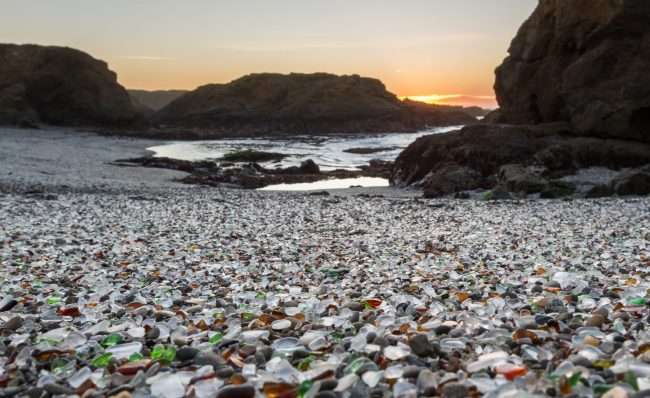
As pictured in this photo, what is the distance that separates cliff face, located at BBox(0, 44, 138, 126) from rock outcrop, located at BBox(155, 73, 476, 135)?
8.68 m

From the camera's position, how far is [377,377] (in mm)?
2797

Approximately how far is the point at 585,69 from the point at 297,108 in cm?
6611

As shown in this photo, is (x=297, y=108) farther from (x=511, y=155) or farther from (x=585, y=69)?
(x=511, y=155)

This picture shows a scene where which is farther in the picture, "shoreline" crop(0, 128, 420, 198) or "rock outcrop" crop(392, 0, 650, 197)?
"rock outcrop" crop(392, 0, 650, 197)

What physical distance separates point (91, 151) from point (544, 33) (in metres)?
28.1

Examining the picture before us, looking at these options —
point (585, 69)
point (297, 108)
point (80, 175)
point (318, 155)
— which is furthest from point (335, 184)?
point (297, 108)

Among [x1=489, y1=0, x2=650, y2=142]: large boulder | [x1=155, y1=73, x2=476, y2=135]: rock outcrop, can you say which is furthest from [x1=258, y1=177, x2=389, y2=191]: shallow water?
[x1=155, y1=73, x2=476, y2=135]: rock outcrop

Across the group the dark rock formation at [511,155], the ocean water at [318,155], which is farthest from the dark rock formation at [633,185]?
the ocean water at [318,155]

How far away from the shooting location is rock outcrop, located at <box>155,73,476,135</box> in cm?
7738

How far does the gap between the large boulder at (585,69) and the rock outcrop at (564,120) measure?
39 millimetres

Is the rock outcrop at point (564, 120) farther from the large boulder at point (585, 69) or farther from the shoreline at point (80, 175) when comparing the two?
the shoreline at point (80, 175)

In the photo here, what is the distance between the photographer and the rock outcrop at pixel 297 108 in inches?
3046

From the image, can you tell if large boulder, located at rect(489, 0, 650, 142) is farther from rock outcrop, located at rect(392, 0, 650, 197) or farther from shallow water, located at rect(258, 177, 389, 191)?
shallow water, located at rect(258, 177, 389, 191)

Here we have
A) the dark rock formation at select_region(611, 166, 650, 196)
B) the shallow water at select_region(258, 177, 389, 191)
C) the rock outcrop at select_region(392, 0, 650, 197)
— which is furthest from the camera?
the shallow water at select_region(258, 177, 389, 191)
